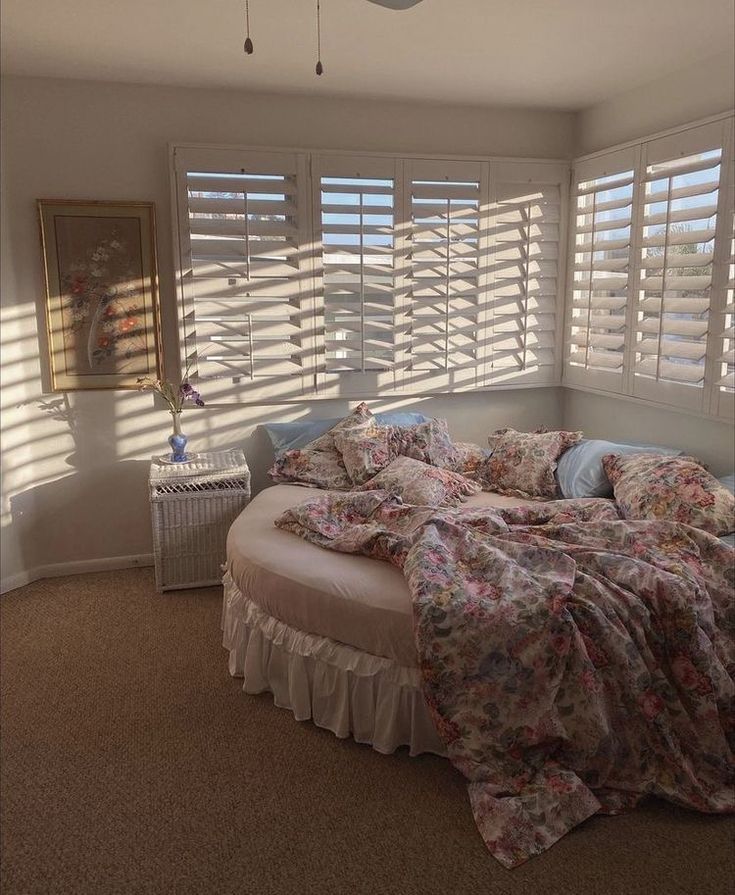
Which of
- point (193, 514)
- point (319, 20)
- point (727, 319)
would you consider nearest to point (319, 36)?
point (319, 20)

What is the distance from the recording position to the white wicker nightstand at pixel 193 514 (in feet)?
11.8

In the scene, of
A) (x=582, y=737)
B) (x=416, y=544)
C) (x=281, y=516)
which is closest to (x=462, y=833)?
(x=582, y=737)

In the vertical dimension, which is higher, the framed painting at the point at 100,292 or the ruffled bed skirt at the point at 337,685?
the framed painting at the point at 100,292

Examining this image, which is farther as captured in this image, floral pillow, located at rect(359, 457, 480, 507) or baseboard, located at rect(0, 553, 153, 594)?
baseboard, located at rect(0, 553, 153, 594)

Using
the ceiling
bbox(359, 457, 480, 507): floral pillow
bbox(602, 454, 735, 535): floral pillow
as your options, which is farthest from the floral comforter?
the ceiling

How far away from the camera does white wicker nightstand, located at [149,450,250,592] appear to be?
11.8ft

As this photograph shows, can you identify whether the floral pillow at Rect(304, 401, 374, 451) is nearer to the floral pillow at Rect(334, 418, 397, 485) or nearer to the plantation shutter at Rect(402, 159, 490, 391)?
the floral pillow at Rect(334, 418, 397, 485)

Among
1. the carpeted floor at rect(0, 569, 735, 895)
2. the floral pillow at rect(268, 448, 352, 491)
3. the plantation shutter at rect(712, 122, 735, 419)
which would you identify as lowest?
the carpeted floor at rect(0, 569, 735, 895)

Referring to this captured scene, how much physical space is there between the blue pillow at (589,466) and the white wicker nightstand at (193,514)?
1.50 m

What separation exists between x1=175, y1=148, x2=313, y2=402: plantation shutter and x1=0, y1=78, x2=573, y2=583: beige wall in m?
0.13

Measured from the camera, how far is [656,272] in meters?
3.59

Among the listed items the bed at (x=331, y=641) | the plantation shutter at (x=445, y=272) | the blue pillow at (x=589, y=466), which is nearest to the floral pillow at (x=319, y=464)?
the plantation shutter at (x=445, y=272)

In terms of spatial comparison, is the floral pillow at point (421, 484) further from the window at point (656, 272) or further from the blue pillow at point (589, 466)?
the window at point (656, 272)

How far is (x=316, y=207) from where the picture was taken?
3900mm
